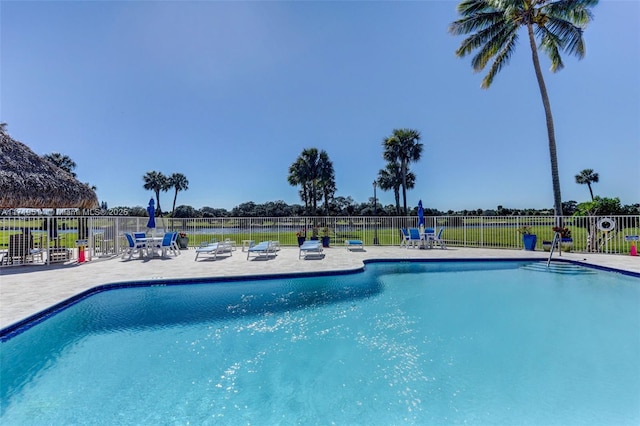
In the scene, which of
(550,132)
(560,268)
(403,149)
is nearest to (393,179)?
(403,149)

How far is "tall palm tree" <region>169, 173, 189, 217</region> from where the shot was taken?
47.2 meters

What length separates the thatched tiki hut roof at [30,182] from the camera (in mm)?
8375

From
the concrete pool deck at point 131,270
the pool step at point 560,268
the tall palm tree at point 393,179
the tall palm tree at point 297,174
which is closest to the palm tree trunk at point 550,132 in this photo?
the concrete pool deck at point 131,270

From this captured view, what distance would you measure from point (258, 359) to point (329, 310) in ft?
6.16

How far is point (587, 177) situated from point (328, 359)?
5233 cm

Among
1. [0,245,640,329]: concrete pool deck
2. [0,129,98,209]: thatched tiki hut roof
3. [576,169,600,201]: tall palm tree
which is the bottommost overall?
[0,245,640,329]: concrete pool deck

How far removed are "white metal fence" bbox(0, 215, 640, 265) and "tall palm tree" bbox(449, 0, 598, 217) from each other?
150cm

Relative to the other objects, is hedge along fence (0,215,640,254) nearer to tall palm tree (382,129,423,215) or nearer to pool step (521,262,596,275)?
pool step (521,262,596,275)

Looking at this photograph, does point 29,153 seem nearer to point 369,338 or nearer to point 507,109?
point 369,338

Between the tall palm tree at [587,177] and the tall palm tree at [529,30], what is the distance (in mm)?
38084

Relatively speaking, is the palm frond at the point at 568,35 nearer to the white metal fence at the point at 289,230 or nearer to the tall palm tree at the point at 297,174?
the white metal fence at the point at 289,230

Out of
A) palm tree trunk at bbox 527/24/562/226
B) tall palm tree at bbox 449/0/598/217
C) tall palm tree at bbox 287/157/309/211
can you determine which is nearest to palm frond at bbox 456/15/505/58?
tall palm tree at bbox 449/0/598/217

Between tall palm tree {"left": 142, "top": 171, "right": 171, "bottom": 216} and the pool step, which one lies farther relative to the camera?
tall palm tree {"left": 142, "top": 171, "right": 171, "bottom": 216}

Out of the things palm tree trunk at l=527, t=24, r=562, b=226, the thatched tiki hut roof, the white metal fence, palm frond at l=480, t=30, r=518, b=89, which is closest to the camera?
the thatched tiki hut roof
